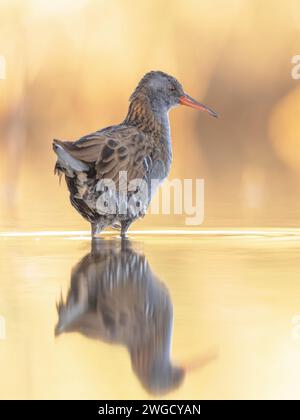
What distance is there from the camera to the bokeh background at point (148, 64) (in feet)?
62.7

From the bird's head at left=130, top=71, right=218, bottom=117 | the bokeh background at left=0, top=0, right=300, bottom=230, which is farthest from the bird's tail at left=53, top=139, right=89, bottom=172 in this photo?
the bokeh background at left=0, top=0, right=300, bottom=230

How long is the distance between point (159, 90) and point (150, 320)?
417 cm

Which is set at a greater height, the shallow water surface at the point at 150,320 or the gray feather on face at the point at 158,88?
the gray feather on face at the point at 158,88

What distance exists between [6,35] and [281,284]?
1483 cm

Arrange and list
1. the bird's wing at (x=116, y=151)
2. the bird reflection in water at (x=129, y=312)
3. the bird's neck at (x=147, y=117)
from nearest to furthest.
A: the bird reflection in water at (x=129, y=312), the bird's wing at (x=116, y=151), the bird's neck at (x=147, y=117)

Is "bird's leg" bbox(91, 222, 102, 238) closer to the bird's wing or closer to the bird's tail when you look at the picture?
the bird's wing

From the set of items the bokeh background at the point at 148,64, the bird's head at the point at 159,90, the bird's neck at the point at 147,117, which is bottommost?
the bird's neck at the point at 147,117

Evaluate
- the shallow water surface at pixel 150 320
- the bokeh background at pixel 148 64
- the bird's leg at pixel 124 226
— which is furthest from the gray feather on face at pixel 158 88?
the bokeh background at pixel 148 64

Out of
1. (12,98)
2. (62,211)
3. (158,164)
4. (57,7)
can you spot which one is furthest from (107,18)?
(158,164)

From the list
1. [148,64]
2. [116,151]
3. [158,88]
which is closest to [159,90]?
[158,88]

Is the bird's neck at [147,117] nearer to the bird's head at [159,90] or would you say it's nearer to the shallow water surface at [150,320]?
the bird's head at [159,90]

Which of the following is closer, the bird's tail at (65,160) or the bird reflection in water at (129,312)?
the bird reflection in water at (129,312)

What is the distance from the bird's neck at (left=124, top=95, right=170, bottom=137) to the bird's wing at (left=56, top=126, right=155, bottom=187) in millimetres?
248

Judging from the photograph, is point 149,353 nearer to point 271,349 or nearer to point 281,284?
point 271,349
